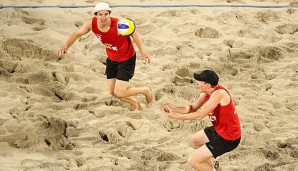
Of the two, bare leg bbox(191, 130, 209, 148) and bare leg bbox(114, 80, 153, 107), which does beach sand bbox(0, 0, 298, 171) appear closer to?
bare leg bbox(114, 80, 153, 107)

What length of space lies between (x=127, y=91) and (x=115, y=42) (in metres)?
0.69

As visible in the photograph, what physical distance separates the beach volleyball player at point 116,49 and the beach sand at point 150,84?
0.27 m

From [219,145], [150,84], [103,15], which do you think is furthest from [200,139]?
[150,84]

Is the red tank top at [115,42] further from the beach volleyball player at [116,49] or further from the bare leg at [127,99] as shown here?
the bare leg at [127,99]

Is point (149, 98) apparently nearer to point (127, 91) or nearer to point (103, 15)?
point (127, 91)

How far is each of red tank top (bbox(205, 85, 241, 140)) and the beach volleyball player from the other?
169 centimetres

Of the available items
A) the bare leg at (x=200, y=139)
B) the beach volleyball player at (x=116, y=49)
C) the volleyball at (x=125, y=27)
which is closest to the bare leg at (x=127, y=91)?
the beach volleyball player at (x=116, y=49)

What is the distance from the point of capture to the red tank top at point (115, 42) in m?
6.43

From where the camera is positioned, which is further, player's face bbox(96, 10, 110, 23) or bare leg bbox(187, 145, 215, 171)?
player's face bbox(96, 10, 110, 23)

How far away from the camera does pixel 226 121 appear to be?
508cm

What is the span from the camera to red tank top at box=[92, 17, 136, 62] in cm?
643

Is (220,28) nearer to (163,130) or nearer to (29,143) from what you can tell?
(163,130)

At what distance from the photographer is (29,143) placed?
589 cm

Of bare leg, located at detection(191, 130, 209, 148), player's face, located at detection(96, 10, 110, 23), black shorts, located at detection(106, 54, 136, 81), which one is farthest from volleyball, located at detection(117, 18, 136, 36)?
bare leg, located at detection(191, 130, 209, 148)
